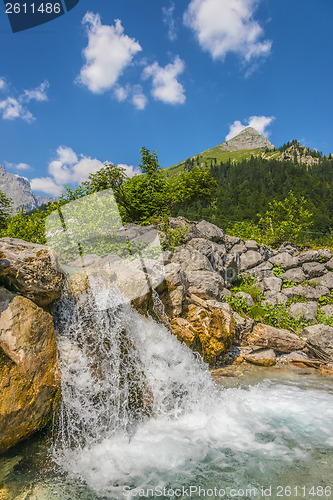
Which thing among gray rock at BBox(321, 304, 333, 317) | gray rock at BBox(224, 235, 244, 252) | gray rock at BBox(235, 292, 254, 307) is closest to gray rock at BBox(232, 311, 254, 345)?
gray rock at BBox(235, 292, 254, 307)

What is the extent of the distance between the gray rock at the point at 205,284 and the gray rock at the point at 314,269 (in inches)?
291

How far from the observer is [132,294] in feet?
27.1

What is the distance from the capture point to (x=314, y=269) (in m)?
17.3

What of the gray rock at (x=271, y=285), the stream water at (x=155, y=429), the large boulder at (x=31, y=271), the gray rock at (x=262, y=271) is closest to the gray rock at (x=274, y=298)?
the gray rock at (x=271, y=285)

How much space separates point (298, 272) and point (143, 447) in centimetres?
1505

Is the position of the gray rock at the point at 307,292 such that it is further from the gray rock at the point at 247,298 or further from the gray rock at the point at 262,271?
the gray rock at the point at 247,298

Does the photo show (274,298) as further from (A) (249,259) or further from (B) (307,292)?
(A) (249,259)

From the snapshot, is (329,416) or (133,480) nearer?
(133,480)

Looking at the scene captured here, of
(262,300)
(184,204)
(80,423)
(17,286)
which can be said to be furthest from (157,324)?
(184,204)

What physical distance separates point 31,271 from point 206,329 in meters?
6.41

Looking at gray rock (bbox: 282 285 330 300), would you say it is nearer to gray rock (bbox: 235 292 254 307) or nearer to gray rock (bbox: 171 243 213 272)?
gray rock (bbox: 235 292 254 307)

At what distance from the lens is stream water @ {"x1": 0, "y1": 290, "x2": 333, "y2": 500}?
4.40 m

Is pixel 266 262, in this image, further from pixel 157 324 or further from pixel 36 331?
pixel 36 331

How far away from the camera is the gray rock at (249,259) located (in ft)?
60.9
